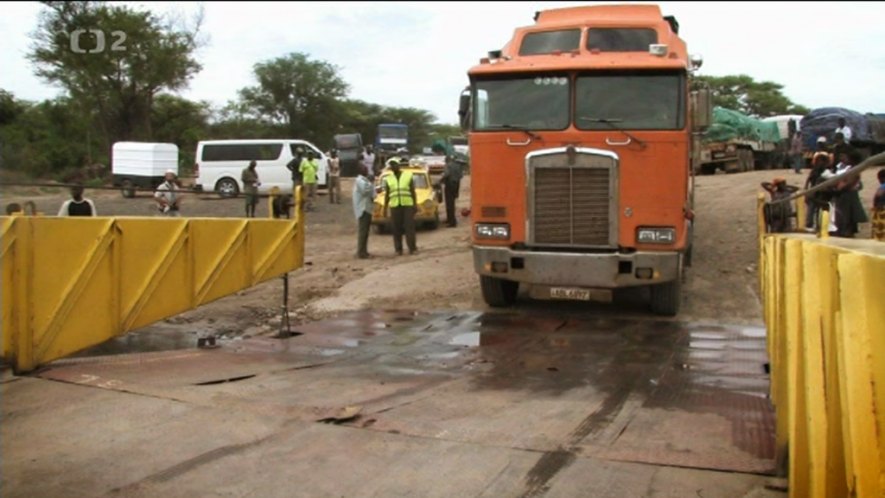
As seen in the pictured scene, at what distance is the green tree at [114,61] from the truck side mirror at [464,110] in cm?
443

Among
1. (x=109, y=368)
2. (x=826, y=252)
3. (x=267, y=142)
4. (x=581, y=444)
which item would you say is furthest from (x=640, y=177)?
(x=267, y=142)

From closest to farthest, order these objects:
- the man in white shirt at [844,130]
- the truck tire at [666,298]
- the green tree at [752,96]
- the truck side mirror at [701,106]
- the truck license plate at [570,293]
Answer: the man in white shirt at [844,130]
the truck license plate at [570,293]
the truck side mirror at [701,106]
the truck tire at [666,298]
the green tree at [752,96]

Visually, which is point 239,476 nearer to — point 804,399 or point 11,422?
point 11,422

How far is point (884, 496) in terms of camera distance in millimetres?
2123

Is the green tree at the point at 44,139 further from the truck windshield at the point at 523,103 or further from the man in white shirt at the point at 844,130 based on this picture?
the man in white shirt at the point at 844,130

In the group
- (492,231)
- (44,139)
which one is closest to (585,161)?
(492,231)

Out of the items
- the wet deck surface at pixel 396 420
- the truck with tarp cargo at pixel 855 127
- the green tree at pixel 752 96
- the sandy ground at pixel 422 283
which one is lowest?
the wet deck surface at pixel 396 420

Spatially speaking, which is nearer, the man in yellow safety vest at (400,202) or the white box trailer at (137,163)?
the man in yellow safety vest at (400,202)

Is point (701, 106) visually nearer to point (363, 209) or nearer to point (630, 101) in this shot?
point (630, 101)

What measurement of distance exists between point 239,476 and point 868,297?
3341 mm

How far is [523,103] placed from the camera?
32.2ft

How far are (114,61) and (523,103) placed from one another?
10.4 meters

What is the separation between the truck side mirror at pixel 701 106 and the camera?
33.1 feet

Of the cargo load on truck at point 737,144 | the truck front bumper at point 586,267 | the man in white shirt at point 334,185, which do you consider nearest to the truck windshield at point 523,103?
the truck front bumper at point 586,267
